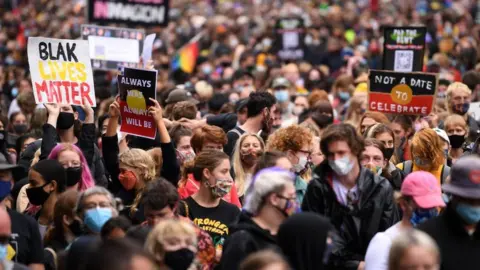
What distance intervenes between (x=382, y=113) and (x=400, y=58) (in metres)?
1.89

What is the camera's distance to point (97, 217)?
820 centimetres

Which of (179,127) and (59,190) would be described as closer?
(59,190)

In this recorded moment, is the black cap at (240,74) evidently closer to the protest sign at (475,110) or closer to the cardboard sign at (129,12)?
the cardboard sign at (129,12)

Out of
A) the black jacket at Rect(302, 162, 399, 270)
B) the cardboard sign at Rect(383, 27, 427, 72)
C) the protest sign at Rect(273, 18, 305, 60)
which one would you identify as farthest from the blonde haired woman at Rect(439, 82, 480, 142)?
the protest sign at Rect(273, 18, 305, 60)

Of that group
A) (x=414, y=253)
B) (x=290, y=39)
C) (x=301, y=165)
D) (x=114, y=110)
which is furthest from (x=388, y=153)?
(x=290, y=39)

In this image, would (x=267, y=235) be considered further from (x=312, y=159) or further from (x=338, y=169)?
(x=312, y=159)

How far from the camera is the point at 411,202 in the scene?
790 centimetres

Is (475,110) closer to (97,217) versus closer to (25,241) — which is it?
(97,217)

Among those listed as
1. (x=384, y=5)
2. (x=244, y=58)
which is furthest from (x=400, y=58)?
(x=384, y=5)

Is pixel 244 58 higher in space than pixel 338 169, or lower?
lower

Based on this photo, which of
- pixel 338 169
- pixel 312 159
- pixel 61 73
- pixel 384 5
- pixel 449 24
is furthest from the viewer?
pixel 384 5

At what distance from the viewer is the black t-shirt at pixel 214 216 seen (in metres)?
9.22

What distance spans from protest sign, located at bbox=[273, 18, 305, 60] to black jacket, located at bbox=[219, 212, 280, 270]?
16.2m

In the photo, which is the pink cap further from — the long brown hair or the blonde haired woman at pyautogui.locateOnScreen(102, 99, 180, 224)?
the blonde haired woman at pyautogui.locateOnScreen(102, 99, 180, 224)
